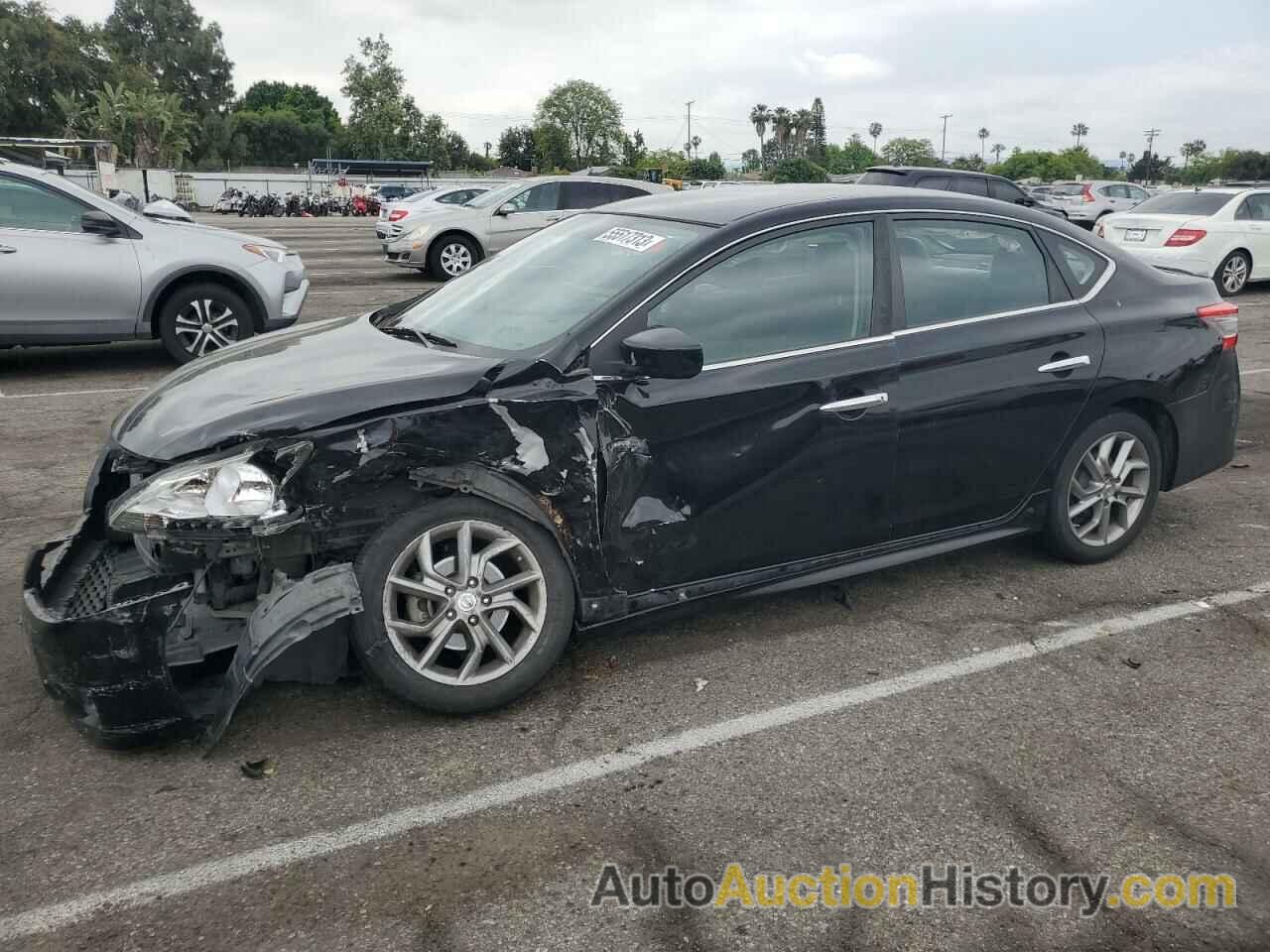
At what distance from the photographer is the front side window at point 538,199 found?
16406mm

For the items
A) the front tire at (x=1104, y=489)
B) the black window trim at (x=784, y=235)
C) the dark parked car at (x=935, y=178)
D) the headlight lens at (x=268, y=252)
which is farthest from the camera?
the dark parked car at (x=935, y=178)

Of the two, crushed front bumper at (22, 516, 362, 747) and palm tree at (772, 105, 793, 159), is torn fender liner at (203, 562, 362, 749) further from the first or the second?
palm tree at (772, 105, 793, 159)

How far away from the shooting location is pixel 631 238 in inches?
163

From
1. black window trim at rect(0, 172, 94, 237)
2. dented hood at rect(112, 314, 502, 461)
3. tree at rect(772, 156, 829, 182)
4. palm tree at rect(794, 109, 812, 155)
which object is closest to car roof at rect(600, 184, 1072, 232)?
dented hood at rect(112, 314, 502, 461)

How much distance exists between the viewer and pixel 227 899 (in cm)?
258

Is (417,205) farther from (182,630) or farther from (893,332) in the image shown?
(182,630)

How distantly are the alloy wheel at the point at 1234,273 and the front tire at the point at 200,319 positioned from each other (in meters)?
13.2

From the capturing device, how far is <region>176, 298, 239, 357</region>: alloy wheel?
29.7 ft

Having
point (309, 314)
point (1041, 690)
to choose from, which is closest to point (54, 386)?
point (309, 314)

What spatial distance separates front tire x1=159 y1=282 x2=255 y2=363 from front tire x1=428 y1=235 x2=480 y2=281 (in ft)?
23.6

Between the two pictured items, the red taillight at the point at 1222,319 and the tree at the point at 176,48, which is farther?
the tree at the point at 176,48

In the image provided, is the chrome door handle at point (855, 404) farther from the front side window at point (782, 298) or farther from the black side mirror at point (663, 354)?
the black side mirror at point (663, 354)

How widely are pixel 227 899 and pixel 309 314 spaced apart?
10233 mm

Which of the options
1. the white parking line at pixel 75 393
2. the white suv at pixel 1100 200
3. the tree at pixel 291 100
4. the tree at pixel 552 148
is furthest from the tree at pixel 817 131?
the white parking line at pixel 75 393
